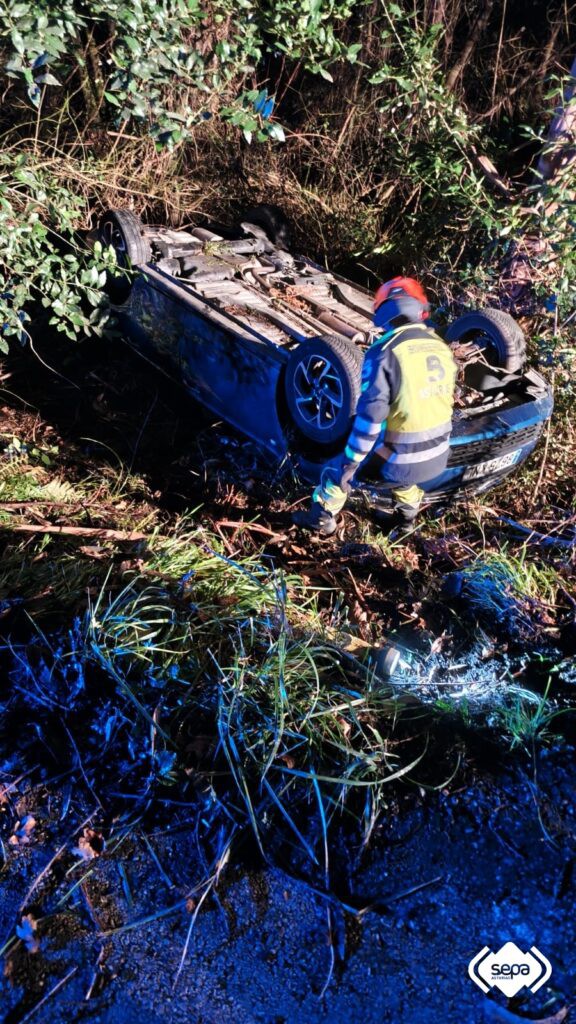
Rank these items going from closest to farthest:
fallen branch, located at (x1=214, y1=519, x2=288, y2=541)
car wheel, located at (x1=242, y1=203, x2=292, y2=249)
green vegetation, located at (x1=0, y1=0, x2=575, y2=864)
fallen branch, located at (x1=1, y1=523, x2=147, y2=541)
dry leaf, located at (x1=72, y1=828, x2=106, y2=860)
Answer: dry leaf, located at (x1=72, y1=828, x2=106, y2=860)
green vegetation, located at (x1=0, y1=0, x2=575, y2=864)
fallen branch, located at (x1=1, y1=523, x2=147, y2=541)
fallen branch, located at (x1=214, y1=519, x2=288, y2=541)
car wheel, located at (x1=242, y1=203, x2=292, y2=249)

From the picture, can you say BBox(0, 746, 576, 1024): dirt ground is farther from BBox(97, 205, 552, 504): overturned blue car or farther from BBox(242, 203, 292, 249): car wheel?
BBox(242, 203, 292, 249): car wheel

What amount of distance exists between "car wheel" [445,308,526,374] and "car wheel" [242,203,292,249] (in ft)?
7.43

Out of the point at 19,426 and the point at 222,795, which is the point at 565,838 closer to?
the point at 222,795

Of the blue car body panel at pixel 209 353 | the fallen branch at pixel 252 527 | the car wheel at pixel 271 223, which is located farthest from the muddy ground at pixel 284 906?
the car wheel at pixel 271 223

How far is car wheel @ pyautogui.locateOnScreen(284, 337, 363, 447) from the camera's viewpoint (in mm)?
3479

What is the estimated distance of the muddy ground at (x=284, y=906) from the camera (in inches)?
82.9

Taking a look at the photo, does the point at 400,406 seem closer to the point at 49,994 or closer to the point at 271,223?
the point at 49,994

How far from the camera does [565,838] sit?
8.13ft

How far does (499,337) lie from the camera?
4012mm

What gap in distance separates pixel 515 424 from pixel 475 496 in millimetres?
694

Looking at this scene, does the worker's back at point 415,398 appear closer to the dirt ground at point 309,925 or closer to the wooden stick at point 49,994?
the dirt ground at point 309,925

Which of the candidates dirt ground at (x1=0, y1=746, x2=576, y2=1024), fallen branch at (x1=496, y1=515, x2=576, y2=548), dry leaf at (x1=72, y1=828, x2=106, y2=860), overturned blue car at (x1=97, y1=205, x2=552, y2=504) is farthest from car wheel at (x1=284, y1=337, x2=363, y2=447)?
dry leaf at (x1=72, y1=828, x2=106, y2=860)

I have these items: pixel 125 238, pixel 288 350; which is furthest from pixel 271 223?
pixel 288 350

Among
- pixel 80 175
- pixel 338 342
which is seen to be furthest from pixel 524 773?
pixel 80 175
